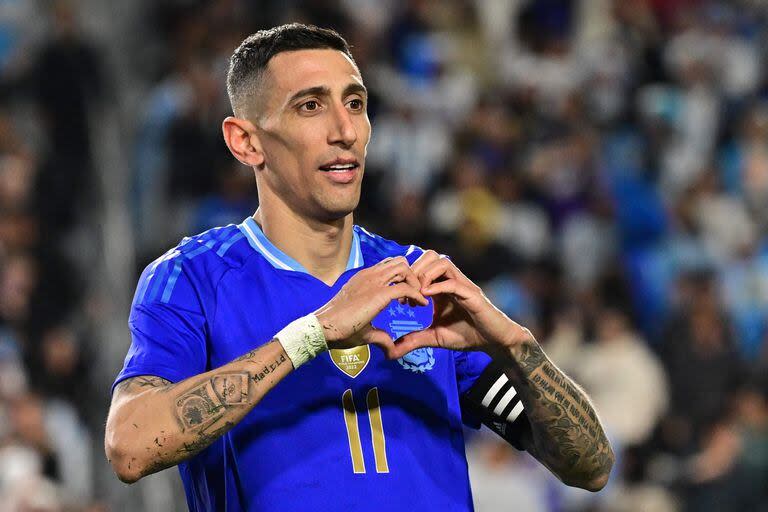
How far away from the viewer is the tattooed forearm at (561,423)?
11.1 feet

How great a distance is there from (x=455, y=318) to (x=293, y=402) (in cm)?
47

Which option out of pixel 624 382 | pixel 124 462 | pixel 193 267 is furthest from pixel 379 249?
pixel 624 382

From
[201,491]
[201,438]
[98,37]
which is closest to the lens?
[201,438]

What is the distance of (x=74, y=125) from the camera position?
1020cm

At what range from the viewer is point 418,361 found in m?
3.53

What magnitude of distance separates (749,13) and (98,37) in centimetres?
598

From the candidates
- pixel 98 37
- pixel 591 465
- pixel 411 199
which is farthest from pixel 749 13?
pixel 591 465

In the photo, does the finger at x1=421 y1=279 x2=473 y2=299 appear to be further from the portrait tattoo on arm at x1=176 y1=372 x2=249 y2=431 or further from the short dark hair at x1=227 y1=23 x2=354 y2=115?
the short dark hair at x1=227 y1=23 x2=354 y2=115

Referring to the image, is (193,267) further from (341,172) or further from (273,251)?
(341,172)

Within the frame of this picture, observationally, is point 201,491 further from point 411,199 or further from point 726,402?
point 411,199

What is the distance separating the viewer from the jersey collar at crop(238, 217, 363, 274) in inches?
142

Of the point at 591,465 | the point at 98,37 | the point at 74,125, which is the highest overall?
the point at 98,37

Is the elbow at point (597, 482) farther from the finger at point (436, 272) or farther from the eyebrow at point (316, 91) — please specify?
the eyebrow at point (316, 91)

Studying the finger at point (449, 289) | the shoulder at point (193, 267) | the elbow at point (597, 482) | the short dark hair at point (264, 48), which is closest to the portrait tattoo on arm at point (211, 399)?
the shoulder at point (193, 267)
